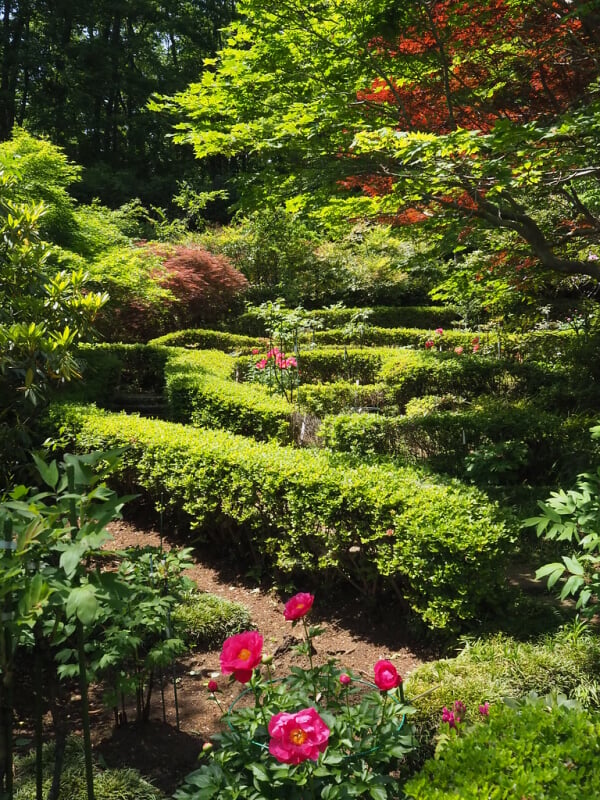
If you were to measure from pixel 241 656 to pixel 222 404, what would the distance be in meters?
4.82

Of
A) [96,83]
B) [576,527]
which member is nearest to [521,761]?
[576,527]

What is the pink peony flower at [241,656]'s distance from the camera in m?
1.61

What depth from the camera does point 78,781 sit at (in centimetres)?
212

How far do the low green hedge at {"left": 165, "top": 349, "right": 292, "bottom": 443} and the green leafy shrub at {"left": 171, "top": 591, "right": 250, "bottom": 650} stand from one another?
2.16 m

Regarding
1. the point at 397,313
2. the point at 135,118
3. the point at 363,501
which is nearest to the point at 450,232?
the point at 363,501

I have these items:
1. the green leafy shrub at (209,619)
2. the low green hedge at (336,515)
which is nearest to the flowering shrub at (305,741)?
the low green hedge at (336,515)

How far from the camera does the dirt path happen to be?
254 cm

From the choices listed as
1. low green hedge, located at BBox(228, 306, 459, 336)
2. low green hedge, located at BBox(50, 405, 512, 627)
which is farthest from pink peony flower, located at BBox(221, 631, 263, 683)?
low green hedge, located at BBox(228, 306, 459, 336)

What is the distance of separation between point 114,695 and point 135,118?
29.5 meters

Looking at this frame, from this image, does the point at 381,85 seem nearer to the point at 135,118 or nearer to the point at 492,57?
the point at 492,57

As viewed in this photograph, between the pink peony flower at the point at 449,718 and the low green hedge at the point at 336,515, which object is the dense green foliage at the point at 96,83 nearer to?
the low green hedge at the point at 336,515

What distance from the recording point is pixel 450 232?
5379 millimetres

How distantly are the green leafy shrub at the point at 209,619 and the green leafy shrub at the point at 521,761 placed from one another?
6.89 ft

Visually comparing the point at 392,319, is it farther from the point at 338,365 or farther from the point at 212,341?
the point at 338,365
